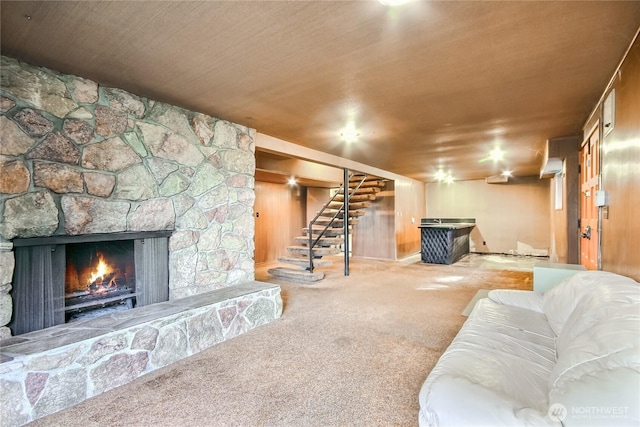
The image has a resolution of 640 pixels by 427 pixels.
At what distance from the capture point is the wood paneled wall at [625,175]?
6.03 feet

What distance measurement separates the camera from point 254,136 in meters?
3.76

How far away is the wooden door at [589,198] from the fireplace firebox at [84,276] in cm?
417

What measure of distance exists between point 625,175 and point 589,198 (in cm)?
172

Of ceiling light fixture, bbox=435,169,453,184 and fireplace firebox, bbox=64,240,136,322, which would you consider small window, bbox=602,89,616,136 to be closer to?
fireplace firebox, bbox=64,240,136,322

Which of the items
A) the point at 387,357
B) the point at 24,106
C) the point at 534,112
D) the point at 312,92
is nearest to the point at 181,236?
the point at 24,106

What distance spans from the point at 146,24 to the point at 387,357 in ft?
9.10

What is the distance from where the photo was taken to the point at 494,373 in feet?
4.73

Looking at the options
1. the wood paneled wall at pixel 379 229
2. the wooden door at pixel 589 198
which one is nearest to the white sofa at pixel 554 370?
the wooden door at pixel 589 198

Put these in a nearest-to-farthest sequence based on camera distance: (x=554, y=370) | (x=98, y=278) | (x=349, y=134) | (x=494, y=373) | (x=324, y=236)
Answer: (x=554, y=370) < (x=494, y=373) < (x=98, y=278) < (x=349, y=134) < (x=324, y=236)

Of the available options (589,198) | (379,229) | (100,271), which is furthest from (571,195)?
(100,271)

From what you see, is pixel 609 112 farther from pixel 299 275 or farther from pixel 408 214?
pixel 408 214

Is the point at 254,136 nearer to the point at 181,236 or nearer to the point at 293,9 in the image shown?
the point at 181,236

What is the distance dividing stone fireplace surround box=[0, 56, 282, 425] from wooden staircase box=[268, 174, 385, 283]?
209cm

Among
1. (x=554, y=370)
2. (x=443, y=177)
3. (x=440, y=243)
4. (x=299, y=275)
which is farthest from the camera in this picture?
(x=443, y=177)
